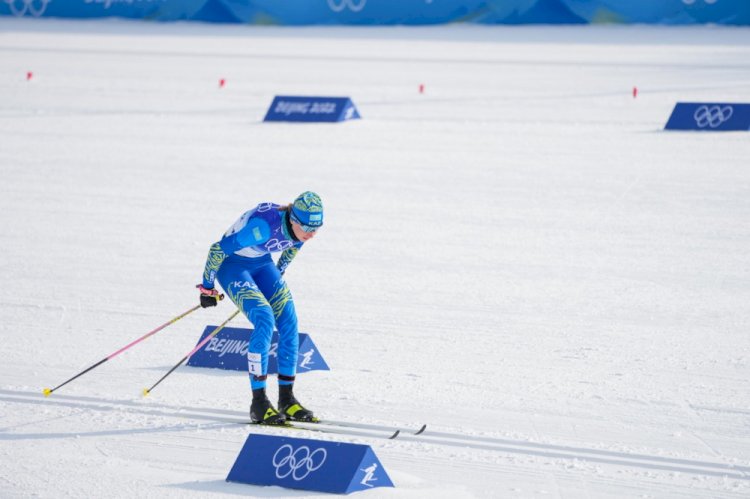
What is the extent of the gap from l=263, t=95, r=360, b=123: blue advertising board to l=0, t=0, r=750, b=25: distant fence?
14423mm

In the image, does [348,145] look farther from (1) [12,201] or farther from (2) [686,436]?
(2) [686,436]

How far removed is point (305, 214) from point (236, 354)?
1.69 metres

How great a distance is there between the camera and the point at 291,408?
20.8 ft

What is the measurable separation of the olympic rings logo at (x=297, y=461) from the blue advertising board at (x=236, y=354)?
1.78m

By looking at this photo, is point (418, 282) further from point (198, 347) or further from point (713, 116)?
point (713, 116)

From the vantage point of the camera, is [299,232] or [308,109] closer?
[299,232]

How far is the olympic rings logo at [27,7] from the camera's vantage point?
1403 inches

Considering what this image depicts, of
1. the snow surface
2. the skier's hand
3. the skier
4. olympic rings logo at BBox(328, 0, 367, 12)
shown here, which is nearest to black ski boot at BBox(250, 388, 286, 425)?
the skier

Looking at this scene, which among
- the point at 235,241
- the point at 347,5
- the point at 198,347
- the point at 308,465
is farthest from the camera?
the point at 347,5

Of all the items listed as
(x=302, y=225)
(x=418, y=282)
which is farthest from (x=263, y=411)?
(x=418, y=282)

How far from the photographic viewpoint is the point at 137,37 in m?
32.2

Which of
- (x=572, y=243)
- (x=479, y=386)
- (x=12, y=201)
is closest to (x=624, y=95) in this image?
(x=572, y=243)

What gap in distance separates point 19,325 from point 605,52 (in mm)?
21676

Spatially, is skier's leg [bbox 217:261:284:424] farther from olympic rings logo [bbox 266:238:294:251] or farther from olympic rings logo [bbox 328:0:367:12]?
olympic rings logo [bbox 328:0:367:12]
